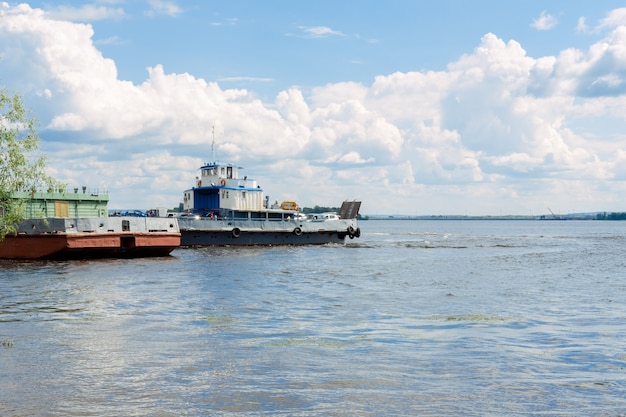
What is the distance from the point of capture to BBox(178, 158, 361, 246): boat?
54.9 m

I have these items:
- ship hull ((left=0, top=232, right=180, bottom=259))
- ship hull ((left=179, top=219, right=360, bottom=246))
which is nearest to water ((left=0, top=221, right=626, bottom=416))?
ship hull ((left=0, top=232, right=180, bottom=259))

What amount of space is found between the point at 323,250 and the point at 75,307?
37.7m

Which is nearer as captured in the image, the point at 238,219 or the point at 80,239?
the point at 80,239

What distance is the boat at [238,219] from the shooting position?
180 ft

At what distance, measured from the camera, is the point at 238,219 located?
56938 mm

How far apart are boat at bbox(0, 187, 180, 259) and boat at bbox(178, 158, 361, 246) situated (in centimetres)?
1059

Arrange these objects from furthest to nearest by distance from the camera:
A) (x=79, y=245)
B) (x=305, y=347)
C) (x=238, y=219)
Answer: (x=238, y=219), (x=79, y=245), (x=305, y=347)

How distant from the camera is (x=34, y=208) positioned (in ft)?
161

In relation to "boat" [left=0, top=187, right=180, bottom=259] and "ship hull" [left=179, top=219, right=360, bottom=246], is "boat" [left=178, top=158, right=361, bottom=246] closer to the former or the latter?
"ship hull" [left=179, top=219, right=360, bottom=246]

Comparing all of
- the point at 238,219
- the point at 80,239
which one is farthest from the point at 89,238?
the point at 238,219

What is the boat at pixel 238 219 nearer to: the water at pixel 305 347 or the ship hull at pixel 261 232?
the ship hull at pixel 261 232

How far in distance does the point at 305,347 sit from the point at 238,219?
42421 mm

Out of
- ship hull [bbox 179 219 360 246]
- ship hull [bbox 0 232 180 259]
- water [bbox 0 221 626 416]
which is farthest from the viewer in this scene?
ship hull [bbox 179 219 360 246]

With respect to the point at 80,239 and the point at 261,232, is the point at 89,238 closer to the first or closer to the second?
the point at 80,239
